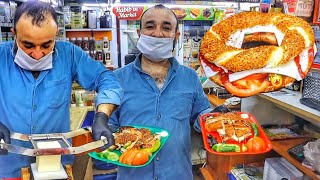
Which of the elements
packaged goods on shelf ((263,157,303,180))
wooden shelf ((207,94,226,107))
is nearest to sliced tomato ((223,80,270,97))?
packaged goods on shelf ((263,157,303,180))

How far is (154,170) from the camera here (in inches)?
62.3

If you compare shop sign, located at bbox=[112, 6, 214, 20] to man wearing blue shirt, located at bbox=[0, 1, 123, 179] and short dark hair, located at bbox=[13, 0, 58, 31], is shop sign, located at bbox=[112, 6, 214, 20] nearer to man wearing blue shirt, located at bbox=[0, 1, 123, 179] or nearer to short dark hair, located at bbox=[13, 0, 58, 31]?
man wearing blue shirt, located at bbox=[0, 1, 123, 179]

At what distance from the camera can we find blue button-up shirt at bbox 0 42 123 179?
1.29 m

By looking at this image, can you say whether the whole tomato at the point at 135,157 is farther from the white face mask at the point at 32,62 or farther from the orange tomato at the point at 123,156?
the white face mask at the point at 32,62

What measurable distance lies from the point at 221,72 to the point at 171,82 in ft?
2.48

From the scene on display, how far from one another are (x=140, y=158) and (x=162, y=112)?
38 cm

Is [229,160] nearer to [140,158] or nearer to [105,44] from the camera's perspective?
[140,158]

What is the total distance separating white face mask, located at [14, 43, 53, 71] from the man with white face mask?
455 mm

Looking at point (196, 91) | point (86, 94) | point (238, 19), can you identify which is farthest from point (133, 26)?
point (238, 19)

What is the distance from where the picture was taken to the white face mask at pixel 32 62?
1204 millimetres

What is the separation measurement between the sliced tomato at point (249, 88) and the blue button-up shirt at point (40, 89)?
20.0 inches

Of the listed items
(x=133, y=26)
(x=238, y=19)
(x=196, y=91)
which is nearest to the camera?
(x=238, y=19)

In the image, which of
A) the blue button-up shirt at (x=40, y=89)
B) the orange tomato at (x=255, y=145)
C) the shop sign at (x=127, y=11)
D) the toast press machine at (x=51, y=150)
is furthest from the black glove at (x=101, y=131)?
the shop sign at (x=127, y=11)

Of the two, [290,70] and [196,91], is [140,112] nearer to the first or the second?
[196,91]
